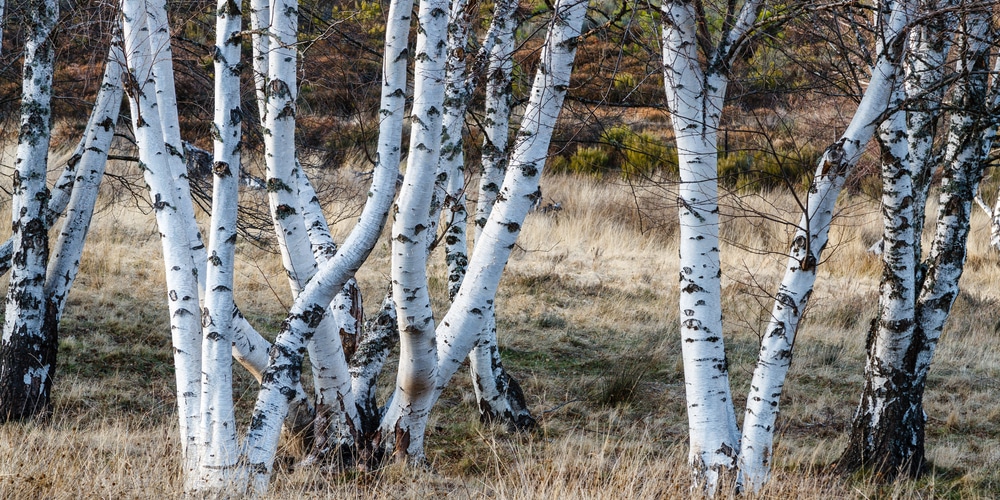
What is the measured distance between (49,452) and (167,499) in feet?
3.31

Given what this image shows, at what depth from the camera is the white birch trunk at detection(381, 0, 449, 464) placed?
3.45 meters

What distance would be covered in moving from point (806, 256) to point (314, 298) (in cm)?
211

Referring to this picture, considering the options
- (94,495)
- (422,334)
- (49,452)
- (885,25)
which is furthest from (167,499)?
(885,25)

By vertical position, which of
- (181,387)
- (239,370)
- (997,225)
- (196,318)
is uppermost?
(997,225)

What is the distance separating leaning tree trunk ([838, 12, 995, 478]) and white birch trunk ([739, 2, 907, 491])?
1.34m

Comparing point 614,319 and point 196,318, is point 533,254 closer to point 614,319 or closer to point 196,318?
point 614,319

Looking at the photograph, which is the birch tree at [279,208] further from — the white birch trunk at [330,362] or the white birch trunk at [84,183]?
the white birch trunk at [84,183]

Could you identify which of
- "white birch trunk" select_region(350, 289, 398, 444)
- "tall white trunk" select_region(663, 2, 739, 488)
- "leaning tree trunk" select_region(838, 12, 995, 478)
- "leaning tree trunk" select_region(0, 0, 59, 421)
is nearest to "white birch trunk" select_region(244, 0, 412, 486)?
"white birch trunk" select_region(350, 289, 398, 444)

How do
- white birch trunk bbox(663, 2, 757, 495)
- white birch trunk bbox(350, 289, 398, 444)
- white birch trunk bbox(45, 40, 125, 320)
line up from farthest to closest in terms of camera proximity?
1. white birch trunk bbox(45, 40, 125, 320)
2. white birch trunk bbox(350, 289, 398, 444)
3. white birch trunk bbox(663, 2, 757, 495)

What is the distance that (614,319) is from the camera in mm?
9570

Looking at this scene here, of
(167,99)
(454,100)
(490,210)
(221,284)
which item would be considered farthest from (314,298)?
(490,210)

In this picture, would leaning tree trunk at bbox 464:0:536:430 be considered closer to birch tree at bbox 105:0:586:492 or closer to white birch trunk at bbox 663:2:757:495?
birch tree at bbox 105:0:586:492

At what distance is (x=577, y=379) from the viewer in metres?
7.41

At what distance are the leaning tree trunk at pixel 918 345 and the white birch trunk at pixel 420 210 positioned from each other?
8.82 ft
